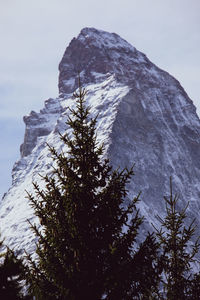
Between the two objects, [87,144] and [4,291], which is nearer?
[4,291]

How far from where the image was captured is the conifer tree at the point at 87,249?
9117 millimetres

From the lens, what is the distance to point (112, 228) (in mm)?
10047

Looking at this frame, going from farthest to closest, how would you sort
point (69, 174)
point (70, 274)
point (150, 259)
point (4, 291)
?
point (69, 174) < point (150, 259) < point (70, 274) < point (4, 291)

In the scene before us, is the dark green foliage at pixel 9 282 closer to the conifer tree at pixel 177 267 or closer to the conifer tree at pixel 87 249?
the conifer tree at pixel 87 249

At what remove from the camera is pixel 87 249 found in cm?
943

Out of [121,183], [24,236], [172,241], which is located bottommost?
[172,241]

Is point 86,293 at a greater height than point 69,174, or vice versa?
point 69,174

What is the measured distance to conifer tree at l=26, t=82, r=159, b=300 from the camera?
9117 mm

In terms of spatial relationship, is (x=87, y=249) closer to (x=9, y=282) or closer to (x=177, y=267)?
(x=177, y=267)

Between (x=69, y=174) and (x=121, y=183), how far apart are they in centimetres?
151

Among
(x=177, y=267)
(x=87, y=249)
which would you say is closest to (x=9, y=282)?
(x=87, y=249)

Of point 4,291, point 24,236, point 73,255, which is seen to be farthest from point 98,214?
point 24,236

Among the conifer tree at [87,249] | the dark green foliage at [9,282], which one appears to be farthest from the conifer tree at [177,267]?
the dark green foliage at [9,282]

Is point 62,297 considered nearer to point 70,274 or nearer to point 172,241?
point 70,274
